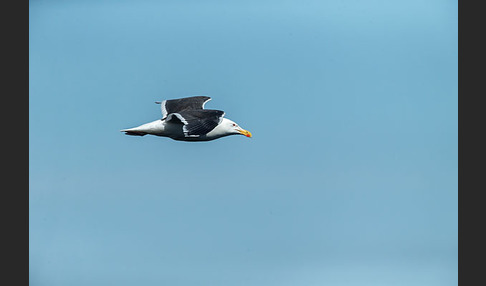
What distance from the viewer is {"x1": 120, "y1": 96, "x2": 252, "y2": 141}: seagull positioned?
15031 mm

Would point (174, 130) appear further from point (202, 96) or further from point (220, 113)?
point (202, 96)

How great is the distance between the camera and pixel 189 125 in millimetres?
14977

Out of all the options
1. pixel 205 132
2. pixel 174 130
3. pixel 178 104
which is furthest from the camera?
pixel 178 104

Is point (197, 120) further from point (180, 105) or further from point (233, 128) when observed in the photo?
point (180, 105)

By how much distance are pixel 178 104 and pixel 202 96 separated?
0.95m

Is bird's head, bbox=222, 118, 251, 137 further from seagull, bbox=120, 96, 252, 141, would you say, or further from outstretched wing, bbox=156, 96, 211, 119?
outstretched wing, bbox=156, 96, 211, 119

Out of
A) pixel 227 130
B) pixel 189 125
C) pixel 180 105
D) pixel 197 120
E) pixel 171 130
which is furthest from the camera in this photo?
pixel 180 105

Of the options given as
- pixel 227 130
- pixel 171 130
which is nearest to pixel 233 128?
pixel 227 130

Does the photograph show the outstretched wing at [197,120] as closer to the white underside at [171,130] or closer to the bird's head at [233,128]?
the white underside at [171,130]

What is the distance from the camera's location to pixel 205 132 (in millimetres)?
14922

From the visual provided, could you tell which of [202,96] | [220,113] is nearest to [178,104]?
[202,96]

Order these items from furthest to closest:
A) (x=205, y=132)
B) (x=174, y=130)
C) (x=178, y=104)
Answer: (x=178, y=104) → (x=174, y=130) → (x=205, y=132)

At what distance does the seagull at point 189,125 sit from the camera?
15.0 m

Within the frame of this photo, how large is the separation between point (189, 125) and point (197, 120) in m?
0.32
